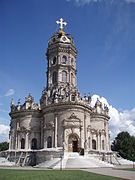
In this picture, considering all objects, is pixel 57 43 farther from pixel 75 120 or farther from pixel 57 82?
pixel 75 120

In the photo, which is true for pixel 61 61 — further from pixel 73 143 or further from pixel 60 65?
pixel 73 143

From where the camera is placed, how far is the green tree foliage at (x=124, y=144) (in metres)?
81.0

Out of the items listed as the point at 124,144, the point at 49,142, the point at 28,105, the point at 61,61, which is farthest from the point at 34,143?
the point at 124,144

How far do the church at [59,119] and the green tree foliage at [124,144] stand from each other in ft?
59.8

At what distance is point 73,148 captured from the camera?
54781 millimetres

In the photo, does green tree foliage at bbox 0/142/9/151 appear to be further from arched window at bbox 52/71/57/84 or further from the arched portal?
the arched portal

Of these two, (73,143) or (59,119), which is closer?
(73,143)

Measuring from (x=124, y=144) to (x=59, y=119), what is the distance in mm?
35907

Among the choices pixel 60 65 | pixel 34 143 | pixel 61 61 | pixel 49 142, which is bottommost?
pixel 34 143

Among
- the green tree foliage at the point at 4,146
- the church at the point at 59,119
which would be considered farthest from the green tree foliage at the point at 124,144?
the green tree foliage at the point at 4,146

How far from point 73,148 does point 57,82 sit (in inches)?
671

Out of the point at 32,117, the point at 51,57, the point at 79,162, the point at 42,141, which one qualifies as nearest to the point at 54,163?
the point at 79,162

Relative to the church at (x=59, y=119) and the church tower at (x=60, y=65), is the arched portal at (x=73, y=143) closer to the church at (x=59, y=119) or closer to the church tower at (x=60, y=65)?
the church at (x=59, y=119)

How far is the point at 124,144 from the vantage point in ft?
275
